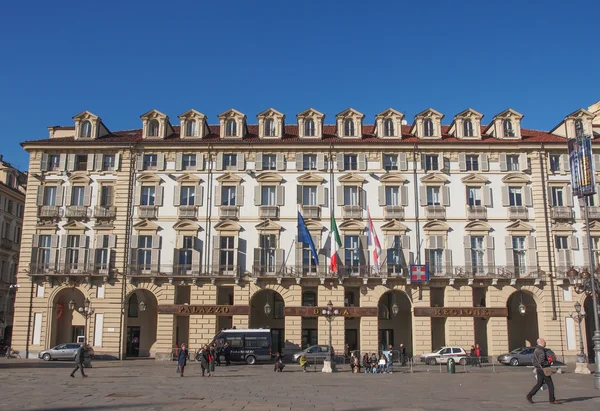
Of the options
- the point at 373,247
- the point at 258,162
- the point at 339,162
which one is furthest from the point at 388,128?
the point at 258,162

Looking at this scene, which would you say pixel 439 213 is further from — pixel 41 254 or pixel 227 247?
pixel 41 254

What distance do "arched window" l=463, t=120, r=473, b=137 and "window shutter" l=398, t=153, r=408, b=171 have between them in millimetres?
5291

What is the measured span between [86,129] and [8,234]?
22315 millimetres

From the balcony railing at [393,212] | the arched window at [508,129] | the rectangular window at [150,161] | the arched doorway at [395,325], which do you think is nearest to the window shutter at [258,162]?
the rectangular window at [150,161]

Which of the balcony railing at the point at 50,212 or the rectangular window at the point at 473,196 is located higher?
the rectangular window at the point at 473,196

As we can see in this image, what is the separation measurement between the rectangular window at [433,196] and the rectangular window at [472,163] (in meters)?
3.04

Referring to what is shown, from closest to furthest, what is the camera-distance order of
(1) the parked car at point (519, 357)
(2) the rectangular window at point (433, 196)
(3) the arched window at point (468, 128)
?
1. (1) the parked car at point (519, 357)
2. (2) the rectangular window at point (433, 196)
3. (3) the arched window at point (468, 128)

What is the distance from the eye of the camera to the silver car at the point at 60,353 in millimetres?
42469

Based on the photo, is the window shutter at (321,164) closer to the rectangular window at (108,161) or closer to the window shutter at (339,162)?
the window shutter at (339,162)

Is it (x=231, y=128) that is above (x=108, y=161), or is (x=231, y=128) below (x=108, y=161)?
above

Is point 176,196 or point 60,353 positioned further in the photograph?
point 176,196

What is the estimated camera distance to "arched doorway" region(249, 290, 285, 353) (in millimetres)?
47438

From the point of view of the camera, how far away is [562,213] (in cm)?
4494

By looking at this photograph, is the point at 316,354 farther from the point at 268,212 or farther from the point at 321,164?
the point at 321,164
